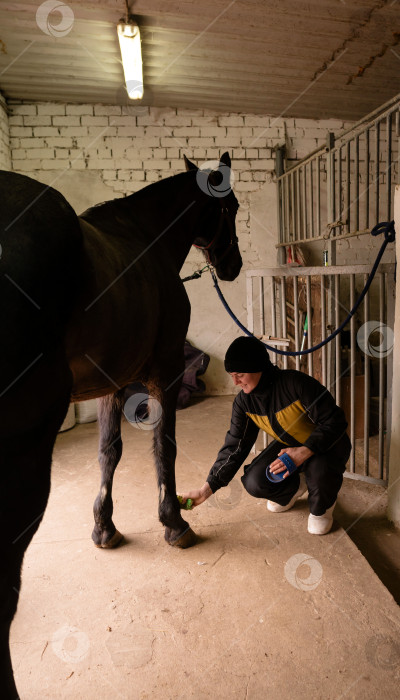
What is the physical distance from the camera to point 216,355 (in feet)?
18.2

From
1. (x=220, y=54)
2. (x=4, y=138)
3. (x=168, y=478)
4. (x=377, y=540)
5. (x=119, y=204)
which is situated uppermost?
(x=220, y=54)

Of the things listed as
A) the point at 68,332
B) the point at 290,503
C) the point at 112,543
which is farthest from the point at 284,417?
the point at 68,332

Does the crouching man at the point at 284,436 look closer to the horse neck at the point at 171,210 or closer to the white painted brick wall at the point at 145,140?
the horse neck at the point at 171,210

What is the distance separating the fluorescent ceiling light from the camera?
3.14 meters

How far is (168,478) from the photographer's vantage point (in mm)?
2131

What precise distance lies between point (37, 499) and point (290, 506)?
168 centimetres

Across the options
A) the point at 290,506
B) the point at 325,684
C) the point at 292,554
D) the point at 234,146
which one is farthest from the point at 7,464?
the point at 234,146

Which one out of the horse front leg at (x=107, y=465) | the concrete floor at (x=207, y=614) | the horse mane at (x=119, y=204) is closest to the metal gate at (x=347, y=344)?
the concrete floor at (x=207, y=614)

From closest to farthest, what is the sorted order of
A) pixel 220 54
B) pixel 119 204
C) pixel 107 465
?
pixel 119 204 → pixel 107 465 → pixel 220 54

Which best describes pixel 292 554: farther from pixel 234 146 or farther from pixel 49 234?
pixel 234 146

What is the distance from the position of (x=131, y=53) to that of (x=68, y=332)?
3.19m

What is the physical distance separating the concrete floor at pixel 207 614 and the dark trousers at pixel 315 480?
0.16 metres

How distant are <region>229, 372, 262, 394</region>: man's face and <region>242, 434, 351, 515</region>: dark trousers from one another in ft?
1.46

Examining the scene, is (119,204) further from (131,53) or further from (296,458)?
(131,53)
